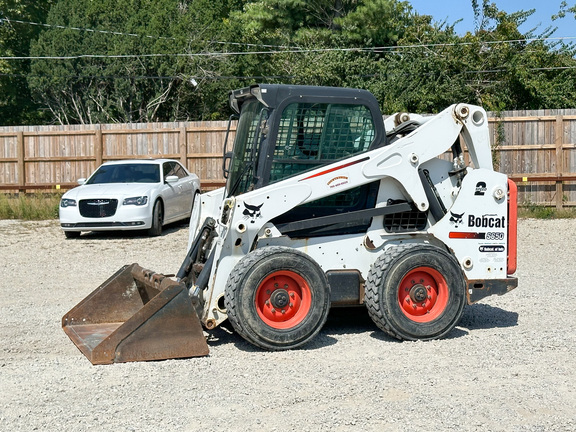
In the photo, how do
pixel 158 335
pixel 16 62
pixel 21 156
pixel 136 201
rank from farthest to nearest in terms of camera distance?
1. pixel 16 62
2. pixel 21 156
3. pixel 136 201
4. pixel 158 335

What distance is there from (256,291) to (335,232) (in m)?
1.20

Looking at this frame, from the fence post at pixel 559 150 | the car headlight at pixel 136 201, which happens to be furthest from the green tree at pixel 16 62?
the fence post at pixel 559 150

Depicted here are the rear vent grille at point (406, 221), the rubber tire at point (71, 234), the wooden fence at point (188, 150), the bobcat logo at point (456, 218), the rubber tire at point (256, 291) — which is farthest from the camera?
the wooden fence at point (188, 150)

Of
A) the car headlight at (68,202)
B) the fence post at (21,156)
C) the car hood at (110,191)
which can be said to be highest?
the fence post at (21,156)

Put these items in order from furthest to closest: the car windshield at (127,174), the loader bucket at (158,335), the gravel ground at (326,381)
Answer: the car windshield at (127,174), the loader bucket at (158,335), the gravel ground at (326,381)

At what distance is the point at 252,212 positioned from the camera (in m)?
7.71

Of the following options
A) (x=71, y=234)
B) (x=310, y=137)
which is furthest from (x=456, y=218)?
(x=71, y=234)

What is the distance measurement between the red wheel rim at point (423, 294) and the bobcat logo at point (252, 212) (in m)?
1.53

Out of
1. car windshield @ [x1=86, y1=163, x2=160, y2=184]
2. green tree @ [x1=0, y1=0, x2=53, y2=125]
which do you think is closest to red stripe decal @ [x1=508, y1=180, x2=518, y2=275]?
car windshield @ [x1=86, y1=163, x2=160, y2=184]

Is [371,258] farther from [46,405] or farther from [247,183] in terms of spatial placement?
[46,405]

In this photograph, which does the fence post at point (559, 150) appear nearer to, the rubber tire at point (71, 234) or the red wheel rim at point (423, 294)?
the rubber tire at point (71, 234)

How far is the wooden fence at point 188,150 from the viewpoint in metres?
20.8

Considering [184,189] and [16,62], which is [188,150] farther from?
[16,62]

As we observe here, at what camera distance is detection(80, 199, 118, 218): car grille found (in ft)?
54.3
